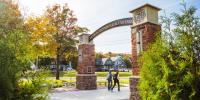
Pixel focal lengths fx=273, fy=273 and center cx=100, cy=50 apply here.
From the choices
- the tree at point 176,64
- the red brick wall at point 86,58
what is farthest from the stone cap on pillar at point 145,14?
the red brick wall at point 86,58

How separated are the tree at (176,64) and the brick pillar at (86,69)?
14.8 meters

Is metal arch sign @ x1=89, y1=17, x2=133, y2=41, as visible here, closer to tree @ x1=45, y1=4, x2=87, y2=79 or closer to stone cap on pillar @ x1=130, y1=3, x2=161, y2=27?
stone cap on pillar @ x1=130, y1=3, x2=161, y2=27

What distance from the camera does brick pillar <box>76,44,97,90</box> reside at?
2094cm

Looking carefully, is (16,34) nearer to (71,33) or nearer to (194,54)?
(194,54)

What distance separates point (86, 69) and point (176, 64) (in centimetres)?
1549

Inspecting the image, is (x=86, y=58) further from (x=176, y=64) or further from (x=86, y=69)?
(x=176, y=64)

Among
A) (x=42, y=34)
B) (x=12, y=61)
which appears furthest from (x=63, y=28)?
(x=12, y=61)

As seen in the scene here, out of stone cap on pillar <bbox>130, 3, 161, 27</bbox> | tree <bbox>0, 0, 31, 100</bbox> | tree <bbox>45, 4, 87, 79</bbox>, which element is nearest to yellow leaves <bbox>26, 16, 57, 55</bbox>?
tree <bbox>45, 4, 87, 79</bbox>

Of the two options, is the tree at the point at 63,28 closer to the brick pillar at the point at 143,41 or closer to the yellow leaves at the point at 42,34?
the yellow leaves at the point at 42,34

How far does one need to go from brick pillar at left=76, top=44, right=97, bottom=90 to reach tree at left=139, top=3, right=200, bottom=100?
48.7 feet

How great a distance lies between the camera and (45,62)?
58.5 metres

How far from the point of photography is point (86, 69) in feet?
68.8

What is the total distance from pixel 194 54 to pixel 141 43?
560cm

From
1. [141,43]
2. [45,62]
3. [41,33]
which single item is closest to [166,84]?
[141,43]
